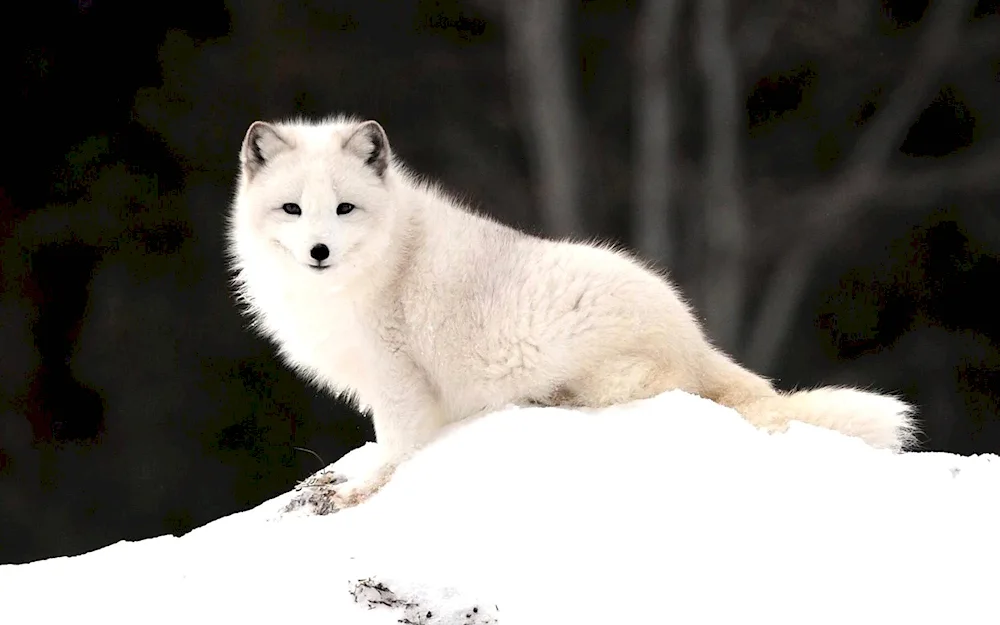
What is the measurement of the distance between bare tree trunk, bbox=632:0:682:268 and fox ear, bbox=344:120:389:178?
15.4 ft

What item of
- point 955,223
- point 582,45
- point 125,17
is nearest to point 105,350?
point 125,17

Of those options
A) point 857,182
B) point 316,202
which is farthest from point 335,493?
point 857,182

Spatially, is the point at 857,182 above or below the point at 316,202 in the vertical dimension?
above

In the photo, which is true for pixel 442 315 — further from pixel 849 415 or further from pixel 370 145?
pixel 849 415

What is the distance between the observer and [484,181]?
7930 mm

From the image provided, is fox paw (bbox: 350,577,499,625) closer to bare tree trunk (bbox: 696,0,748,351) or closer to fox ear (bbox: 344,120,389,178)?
fox ear (bbox: 344,120,389,178)

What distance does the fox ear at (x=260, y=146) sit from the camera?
325 cm

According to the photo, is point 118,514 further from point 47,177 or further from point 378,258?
point 378,258

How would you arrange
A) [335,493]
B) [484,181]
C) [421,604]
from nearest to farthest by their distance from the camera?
[421,604], [335,493], [484,181]

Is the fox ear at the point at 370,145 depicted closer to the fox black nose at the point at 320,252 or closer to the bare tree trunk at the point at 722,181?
the fox black nose at the point at 320,252

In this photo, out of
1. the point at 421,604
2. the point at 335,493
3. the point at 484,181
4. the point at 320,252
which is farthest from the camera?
the point at 484,181

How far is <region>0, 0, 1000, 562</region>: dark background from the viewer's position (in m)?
8.06

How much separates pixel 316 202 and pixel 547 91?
5261 millimetres

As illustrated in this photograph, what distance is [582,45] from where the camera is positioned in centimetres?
823
